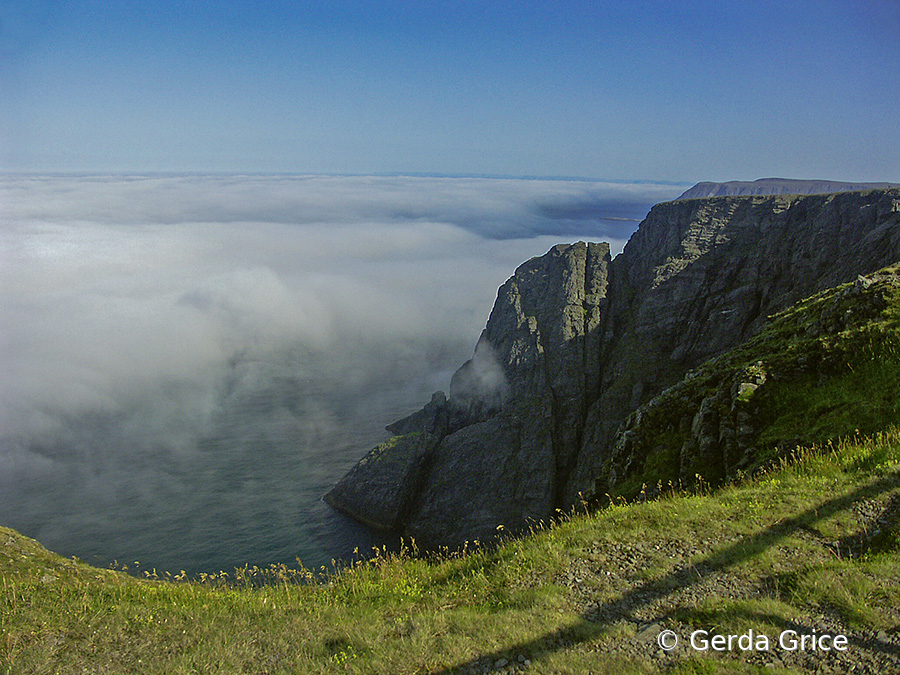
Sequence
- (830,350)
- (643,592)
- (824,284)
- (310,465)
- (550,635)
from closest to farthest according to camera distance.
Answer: (550,635), (643,592), (830,350), (824,284), (310,465)

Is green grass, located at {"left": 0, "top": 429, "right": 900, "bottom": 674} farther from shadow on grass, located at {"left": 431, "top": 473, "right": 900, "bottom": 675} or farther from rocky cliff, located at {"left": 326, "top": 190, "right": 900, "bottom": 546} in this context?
rocky cliff, located at {"left": 326, "top": 190, "right": 900, "bottom": 546}

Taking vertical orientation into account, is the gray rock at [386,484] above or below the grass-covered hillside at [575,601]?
below

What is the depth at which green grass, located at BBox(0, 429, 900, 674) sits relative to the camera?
28.4 ft

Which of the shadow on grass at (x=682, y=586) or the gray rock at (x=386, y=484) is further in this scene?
the gray rock at (x=386, y=484)

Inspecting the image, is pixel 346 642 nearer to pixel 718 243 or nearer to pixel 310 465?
pixel 718 243

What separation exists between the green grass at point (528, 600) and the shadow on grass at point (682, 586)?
1.4 inches

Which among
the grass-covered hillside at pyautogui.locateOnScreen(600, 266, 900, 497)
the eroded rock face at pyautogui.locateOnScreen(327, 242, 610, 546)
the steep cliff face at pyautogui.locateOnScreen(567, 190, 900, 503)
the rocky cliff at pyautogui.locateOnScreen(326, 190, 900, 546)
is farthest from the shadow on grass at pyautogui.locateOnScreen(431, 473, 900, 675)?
the steep cliff face at pyautogui.locateOnScreen(567, 190, 900, 503)

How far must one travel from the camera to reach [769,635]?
327 inches

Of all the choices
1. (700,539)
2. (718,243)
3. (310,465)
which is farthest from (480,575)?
(310,465)

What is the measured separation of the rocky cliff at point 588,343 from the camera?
94.1m

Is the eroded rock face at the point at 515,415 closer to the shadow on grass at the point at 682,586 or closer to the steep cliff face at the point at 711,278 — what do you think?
the steep cliff face at the point at 711,278

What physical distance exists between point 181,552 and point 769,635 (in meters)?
111

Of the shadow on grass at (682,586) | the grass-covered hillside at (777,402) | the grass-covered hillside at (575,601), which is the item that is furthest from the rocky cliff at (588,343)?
the shadow on grass at (682,586)

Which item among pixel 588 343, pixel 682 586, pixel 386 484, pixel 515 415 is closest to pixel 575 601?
pixel 682 586
